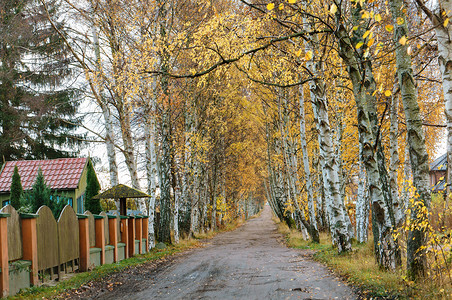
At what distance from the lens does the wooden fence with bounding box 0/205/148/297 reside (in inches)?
293

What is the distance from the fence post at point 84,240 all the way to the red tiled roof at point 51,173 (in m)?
14.9

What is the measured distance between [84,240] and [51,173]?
1645cm

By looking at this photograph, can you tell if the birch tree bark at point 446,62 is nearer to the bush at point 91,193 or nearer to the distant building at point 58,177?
the bush at point 91,193

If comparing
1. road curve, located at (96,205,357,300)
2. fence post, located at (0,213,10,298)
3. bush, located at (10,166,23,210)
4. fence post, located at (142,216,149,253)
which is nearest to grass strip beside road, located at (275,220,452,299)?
road curve, located at (96,205,357,300)

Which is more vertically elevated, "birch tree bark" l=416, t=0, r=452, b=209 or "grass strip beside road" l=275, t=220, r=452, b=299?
"birch tree bark" l=416, t=0, r=452, b=209

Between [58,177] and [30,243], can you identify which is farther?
[58,177]

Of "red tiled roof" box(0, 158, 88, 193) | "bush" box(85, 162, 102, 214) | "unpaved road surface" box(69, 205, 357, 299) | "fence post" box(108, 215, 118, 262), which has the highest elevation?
"red tiled roof" box(0, 158, 88, 193)

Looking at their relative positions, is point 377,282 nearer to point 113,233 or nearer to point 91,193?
point 113,233

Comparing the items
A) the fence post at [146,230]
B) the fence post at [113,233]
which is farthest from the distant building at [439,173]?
the fence post at [146,230]

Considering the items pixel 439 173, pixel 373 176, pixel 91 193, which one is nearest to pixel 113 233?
pixel 373 176

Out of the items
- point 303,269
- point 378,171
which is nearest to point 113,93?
point 303,269

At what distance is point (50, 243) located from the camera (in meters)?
9.18

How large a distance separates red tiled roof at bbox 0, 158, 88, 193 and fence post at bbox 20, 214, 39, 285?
17427 mm

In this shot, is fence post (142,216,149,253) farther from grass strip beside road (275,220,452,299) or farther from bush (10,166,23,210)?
grass strip beside road (275,220,452,299)
